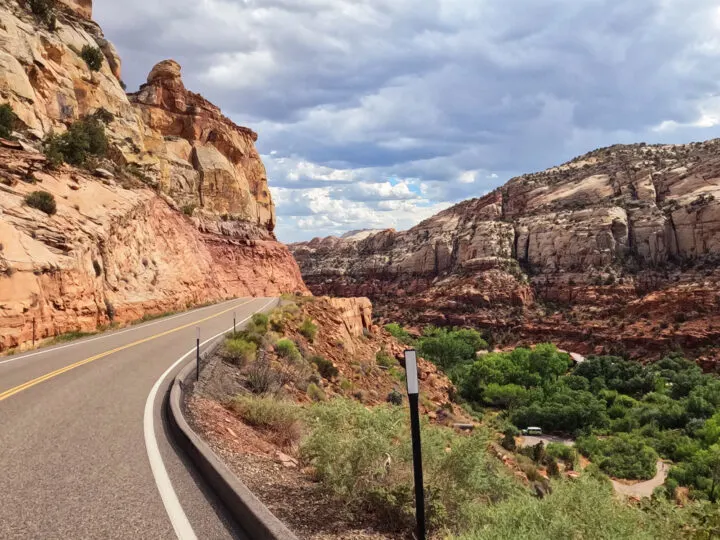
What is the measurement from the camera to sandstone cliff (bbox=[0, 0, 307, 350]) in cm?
1557

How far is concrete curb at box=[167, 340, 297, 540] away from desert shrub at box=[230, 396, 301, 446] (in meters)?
1.59

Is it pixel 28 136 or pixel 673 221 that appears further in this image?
pixel 673 221

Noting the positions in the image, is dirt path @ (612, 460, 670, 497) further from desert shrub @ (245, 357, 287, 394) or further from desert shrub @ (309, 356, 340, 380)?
desert shrub @ (245, 357, 287, 394)

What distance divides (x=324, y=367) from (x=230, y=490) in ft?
47.6

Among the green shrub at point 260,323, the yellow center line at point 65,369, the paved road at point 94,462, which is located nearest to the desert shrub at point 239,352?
the paved road at point 94,462

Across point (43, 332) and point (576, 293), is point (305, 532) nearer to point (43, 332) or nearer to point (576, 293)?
point (43, 332)

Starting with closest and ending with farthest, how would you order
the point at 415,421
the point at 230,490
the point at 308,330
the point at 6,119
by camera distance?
the point at 415,421, the point at 230,490, the point at 6,119, the point at 308,330

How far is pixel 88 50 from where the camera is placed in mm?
33219

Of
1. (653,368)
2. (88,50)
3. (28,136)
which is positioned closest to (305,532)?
(28,136)

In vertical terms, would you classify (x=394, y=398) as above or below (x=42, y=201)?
below

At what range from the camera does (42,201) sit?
17.1 meters

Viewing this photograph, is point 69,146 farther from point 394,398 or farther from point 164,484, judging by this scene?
point 164,484

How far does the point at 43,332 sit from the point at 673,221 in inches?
3383

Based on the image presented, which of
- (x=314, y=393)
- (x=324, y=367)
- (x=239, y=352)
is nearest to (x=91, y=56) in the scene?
(x=324, y=367)
